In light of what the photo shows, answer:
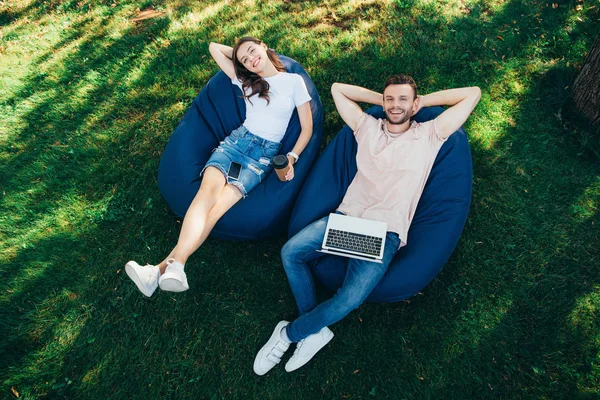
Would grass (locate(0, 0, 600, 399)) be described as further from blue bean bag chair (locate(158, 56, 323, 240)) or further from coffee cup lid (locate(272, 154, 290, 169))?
coffee cup lid (locate(272, 154, 290, 169))

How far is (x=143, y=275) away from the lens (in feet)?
9.04

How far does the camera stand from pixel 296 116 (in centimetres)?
350

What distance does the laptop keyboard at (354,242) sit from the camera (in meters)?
2.68

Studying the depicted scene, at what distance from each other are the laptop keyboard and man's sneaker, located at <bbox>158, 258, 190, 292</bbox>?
1.05 meters

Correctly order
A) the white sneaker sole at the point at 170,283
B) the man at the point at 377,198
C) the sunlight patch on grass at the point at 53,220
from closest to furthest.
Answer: the white sneaker sole at the point at 170,283 < the man at the point at 377,198 < the sunlight patch on grass at the point at 53,220

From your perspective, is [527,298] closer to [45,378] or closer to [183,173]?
[183,173]

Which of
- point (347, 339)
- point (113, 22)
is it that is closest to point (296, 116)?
point (347, 339)

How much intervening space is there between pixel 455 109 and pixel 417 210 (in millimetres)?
808

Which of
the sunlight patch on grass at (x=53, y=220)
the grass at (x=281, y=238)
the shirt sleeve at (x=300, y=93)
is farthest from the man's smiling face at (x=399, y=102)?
the sunlight patch on grass at (x=53, y=220)

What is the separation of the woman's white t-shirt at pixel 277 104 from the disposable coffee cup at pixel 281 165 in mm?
429

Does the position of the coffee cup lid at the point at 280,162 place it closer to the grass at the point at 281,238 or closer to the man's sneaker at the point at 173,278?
the grass at the point at 281,238

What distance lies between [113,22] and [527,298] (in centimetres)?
595

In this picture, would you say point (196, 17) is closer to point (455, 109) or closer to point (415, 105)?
point (415, 105)

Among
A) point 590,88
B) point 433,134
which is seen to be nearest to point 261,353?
point 433,134
